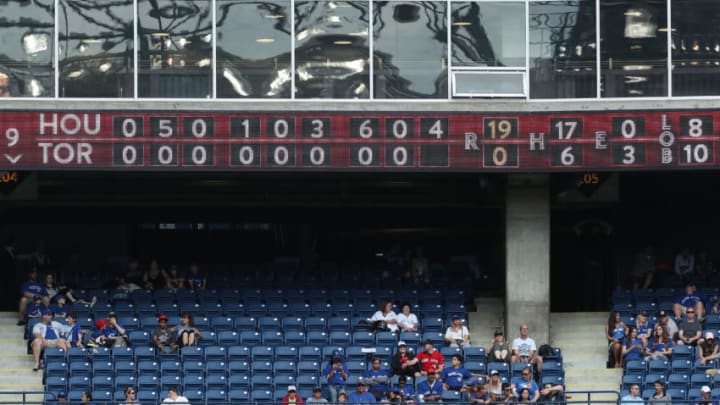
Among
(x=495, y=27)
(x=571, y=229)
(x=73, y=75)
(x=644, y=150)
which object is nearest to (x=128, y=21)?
(x=73, y=75)

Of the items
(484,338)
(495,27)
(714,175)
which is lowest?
(484,338)

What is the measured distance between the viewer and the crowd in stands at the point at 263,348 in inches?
1203

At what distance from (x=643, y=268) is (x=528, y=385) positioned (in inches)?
255

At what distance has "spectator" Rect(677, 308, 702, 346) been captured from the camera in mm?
32500

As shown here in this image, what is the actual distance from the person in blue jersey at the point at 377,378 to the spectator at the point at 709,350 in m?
4.91

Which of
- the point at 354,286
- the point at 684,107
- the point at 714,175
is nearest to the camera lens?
the point at 684,107

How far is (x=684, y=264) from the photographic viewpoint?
1421 inches

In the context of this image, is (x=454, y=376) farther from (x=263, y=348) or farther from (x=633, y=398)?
(x=263, y=348)

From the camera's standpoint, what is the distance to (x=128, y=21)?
32.8 metres

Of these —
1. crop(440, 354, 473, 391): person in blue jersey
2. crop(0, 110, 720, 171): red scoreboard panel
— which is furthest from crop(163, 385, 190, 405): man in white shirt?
crop(0, 110, 720, 171): red scoreboard panel

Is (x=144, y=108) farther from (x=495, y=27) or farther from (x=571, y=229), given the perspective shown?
(x=571, y=229)

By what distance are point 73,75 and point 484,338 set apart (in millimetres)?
8004

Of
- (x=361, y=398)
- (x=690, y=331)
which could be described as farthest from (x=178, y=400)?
(x=690, y=331)

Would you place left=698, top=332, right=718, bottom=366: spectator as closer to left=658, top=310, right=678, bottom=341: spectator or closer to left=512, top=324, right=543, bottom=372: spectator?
left=658, top=310, right=678, bottom=341: spectator
